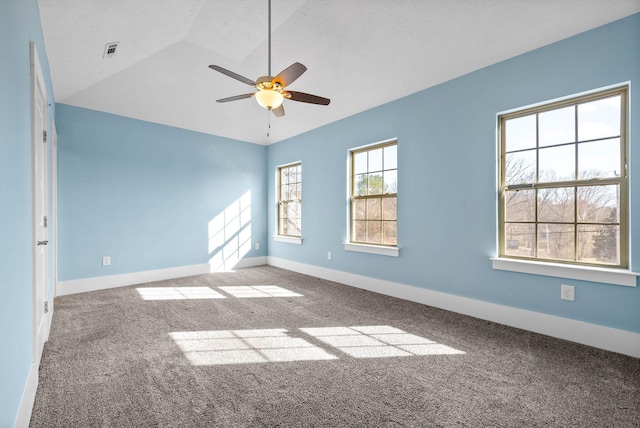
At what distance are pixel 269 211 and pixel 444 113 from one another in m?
4.05

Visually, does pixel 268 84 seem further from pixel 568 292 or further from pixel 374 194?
pixel 568 292

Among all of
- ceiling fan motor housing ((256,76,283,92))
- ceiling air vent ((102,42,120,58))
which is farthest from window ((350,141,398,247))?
ceiling air vent ((102,42,120,58))

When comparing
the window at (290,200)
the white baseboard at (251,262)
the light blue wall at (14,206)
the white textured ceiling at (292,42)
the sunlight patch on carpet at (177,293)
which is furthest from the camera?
the white baseboard at (251,262)

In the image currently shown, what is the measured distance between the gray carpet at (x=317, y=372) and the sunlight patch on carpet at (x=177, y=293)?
1.63 feet

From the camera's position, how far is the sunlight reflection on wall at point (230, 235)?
5.79 m

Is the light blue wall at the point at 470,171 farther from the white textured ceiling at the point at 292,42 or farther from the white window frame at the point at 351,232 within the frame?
the white textured ceiling at the point at 292,42

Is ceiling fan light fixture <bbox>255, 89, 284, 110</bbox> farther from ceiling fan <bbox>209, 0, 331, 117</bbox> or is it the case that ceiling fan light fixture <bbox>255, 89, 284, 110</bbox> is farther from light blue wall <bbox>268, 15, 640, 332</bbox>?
light blue wall <bbox>268, 15, 640, 332</bbox>

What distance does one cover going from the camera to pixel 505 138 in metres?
3.23

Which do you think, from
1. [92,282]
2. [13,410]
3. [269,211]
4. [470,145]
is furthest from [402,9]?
[92,282]

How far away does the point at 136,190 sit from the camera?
4855 millimetres

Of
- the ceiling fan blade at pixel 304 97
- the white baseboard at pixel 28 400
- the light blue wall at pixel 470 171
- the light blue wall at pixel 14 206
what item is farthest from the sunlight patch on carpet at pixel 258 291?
the ceiling fan blade at pixel 304 97

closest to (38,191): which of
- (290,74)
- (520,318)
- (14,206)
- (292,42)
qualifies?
(14,206)

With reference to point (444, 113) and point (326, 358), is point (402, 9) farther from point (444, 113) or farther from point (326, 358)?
point (326, 358)

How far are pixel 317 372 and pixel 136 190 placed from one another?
165 inches
